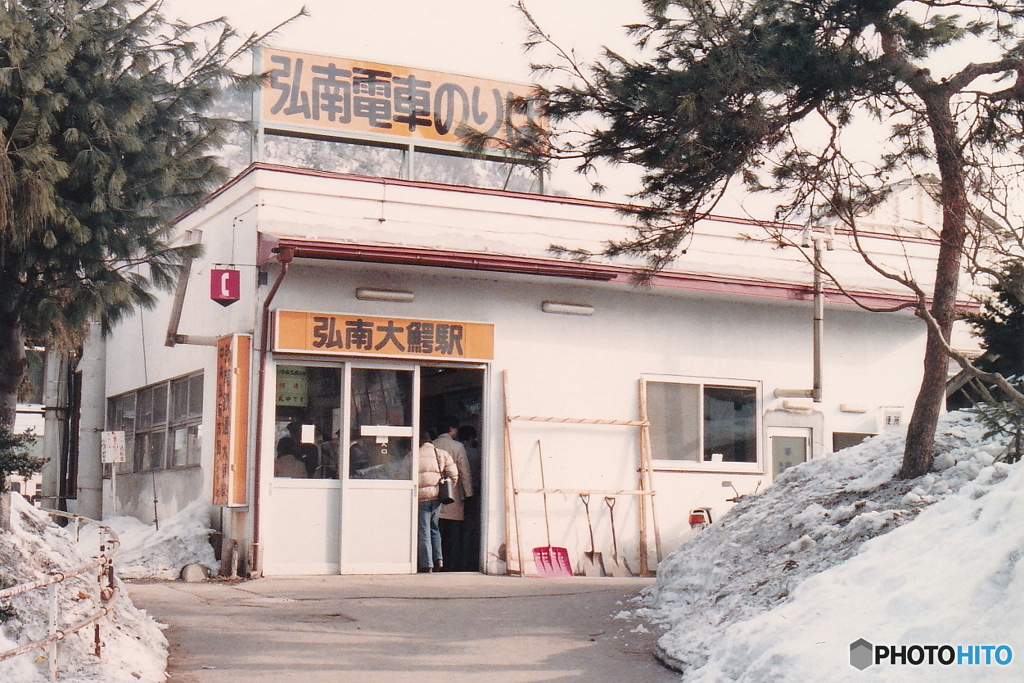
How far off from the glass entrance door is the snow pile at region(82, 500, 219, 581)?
5.68 feet

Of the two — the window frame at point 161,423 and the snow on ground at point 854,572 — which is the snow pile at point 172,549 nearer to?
the window frame at point 161,423

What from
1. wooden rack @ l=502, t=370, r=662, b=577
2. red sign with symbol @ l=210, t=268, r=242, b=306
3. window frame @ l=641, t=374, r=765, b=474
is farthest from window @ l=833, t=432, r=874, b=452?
red sign with symbol @ l=210, t=268, r=242, b=306

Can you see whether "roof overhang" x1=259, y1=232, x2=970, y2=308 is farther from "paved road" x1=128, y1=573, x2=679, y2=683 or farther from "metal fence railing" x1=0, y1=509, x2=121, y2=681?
"metal fence railing" x1=0, y1=509, x2=121, y2=681

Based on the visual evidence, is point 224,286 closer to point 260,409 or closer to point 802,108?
point 260,409

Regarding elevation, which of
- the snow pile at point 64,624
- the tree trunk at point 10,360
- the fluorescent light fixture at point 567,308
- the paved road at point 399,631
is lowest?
the paved road at point 399,631

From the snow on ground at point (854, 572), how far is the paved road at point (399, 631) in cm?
65

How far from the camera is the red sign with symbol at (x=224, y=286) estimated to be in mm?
13812

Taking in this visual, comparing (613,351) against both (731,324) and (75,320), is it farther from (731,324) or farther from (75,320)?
(75,320)

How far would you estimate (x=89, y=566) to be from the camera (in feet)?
23.5

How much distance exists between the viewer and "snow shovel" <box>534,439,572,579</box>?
14508mm

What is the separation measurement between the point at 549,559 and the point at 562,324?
3012 mm

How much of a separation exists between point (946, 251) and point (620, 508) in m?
6.55

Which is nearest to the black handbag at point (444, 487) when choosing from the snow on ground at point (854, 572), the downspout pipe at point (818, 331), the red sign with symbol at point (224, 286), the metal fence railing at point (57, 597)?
the red sign with symbol at point (224, 286)

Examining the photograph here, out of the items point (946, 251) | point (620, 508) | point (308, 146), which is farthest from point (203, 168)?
point (308, 146)
